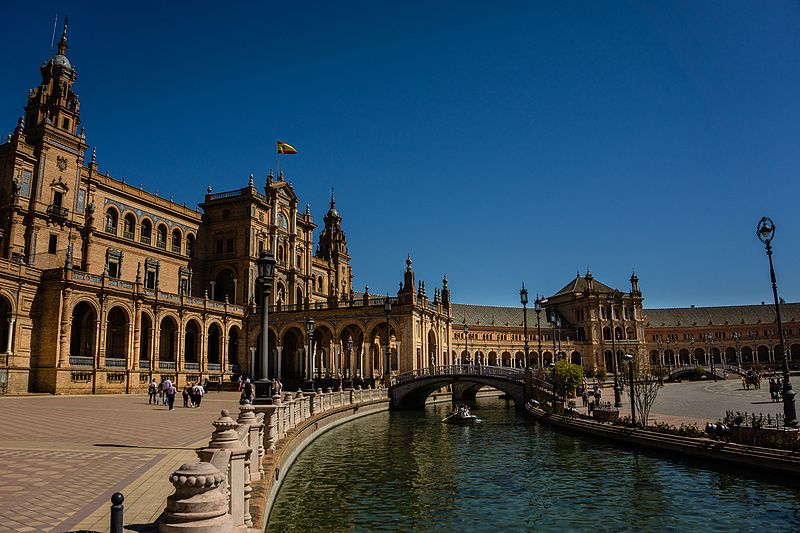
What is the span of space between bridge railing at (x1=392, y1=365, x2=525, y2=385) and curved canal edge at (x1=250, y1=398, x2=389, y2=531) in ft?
20.6

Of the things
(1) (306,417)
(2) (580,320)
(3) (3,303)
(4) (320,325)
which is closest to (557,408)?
(1) (306,417)

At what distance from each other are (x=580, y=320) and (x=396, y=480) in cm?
10647

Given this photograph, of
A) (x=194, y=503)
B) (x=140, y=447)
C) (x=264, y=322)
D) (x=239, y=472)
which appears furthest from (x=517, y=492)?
(x=194, y=503)

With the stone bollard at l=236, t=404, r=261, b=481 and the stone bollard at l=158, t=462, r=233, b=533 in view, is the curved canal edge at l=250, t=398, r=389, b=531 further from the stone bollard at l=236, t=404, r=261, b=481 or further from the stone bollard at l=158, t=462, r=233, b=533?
the stone bollard at l=158, t=462, r=233, b=533

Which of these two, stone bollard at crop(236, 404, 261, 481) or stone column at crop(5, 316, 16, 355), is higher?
stone column at crop(5, 316, 16, 355)

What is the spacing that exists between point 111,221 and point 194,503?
54496 millimetres

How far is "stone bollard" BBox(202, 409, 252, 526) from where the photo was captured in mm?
7945

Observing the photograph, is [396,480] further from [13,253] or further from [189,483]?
[13,253]

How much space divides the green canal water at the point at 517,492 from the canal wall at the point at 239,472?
1091 millimetres

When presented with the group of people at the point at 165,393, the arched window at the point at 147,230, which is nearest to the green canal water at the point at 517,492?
the group of people at the point at 165,393

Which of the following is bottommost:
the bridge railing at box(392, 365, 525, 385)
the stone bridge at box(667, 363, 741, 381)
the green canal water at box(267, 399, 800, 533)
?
the green canal water at box(267, 399, 800, 533)

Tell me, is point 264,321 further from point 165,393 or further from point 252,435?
point 165,393

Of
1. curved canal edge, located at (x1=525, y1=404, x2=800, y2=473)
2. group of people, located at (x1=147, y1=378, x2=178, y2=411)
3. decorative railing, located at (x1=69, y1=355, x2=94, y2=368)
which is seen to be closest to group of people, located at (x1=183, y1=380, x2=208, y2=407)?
group of people, located at (x1=147, y1=378, x2=178, y2=411)

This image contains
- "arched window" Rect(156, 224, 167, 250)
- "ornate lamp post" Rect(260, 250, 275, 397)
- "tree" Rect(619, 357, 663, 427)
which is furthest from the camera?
"arched window" Rect(156, 224, 167, 250)
